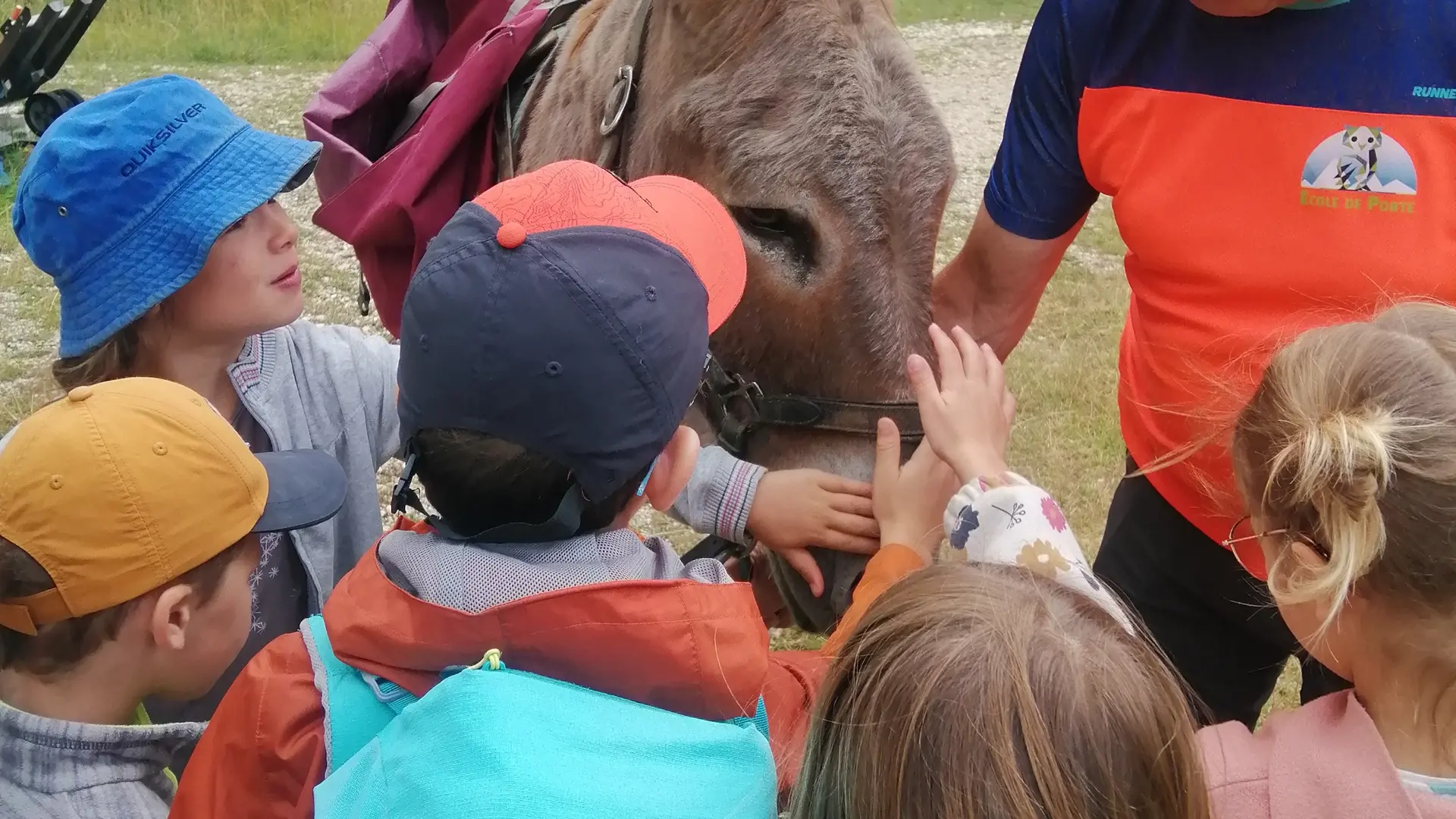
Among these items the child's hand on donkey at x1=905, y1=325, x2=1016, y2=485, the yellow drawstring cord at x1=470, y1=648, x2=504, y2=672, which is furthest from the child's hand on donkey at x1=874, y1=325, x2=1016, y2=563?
the yellow drawstring cord at x1=470, y1=648, x2=504, y2=672

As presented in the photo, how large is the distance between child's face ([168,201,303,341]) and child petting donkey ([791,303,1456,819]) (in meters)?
1.16

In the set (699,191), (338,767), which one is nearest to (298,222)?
(699,191)

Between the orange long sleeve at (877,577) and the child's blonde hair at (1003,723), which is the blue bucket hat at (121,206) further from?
the child's blonde hair at (1003,723)

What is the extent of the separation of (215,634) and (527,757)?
30.5 inches

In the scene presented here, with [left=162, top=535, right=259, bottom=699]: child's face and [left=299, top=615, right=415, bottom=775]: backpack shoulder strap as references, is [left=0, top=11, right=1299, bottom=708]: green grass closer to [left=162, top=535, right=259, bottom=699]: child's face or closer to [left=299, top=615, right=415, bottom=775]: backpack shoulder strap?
[left=162, top=535, right=259, bottom=699]: child's face

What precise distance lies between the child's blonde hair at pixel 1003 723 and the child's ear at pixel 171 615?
2.97 feet

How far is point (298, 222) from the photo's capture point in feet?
22.6

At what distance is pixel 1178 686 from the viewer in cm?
94

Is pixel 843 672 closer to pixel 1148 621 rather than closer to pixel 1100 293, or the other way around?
pixel 1148 621

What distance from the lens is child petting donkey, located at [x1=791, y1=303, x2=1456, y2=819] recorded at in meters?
0.79

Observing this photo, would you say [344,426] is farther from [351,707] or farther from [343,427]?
[351,707]

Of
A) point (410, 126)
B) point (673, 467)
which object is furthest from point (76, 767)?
point (410, 126)

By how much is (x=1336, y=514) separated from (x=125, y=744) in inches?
60.1

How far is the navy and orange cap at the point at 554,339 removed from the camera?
1.02 metres
